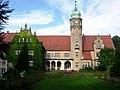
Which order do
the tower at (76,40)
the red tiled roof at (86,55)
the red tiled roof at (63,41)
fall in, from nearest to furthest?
the red tiled roof at (86,55)
the tower at (76,40)
the red tiled roof at (63,41)

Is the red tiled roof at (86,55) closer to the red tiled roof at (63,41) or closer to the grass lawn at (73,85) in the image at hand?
the red tiled roof at (63,41)

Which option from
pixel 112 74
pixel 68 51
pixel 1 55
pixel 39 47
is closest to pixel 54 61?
pixel 68 51

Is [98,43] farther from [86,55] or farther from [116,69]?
[116,69]

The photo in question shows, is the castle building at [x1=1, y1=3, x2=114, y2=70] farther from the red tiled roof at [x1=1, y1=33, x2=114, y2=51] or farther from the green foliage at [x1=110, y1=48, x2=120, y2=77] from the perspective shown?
the green foliage at [x1=110, y1=48, x2=120, y2=77]

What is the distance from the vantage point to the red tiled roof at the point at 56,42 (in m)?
72.5

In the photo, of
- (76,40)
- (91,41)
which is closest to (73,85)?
(76,40)

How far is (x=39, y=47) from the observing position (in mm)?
64625

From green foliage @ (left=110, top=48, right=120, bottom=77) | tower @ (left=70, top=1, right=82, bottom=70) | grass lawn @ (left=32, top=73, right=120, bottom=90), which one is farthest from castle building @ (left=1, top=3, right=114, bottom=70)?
grass lawn @ (left=32, top=73, right=120, bottom=90)

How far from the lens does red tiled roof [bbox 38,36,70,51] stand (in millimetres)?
72500

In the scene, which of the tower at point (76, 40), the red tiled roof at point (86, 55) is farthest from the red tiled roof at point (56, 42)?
the red tiled roof at point (86, 55)

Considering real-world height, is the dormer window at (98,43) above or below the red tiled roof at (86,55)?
above

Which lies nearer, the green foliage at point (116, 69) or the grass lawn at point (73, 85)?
the grass lawn at point (73, 85)

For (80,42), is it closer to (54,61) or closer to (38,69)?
(54,61)

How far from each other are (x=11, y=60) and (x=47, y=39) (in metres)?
14.7
